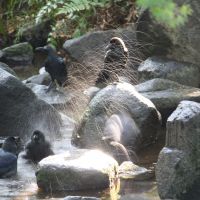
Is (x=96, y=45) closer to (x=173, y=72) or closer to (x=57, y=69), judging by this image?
(x=57, y=69)

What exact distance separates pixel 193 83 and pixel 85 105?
6.95 ft

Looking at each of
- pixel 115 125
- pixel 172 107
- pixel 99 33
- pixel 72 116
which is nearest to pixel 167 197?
pixel 115 125

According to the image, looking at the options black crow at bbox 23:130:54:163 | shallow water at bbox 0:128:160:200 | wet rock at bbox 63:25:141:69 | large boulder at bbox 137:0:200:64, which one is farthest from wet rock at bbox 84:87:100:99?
shallow water at bbox 0:128:160:200

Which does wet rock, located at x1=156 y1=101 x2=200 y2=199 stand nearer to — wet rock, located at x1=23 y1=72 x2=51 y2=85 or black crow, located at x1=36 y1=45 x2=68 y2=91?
black crow, located at x1=36 y1=45 x2=68 y2=91

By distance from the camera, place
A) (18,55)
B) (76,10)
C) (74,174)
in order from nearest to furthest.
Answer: (74,174)
(76,10)
(18,55)

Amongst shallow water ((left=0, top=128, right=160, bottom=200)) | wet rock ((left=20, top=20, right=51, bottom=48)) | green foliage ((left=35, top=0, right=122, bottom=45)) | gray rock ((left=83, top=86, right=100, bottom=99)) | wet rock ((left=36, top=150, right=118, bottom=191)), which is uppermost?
green foliage ((left=35, top=0, right=122, bottom=45))

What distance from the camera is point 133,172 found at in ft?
21.5

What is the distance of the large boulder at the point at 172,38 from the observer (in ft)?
33.4

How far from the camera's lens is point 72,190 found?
606 centimetres

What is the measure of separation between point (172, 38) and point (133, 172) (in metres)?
4.35

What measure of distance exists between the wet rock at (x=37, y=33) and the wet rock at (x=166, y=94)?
8345mm

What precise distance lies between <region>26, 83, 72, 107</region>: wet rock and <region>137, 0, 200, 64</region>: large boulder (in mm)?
1764

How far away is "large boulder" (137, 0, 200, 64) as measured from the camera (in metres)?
10.2

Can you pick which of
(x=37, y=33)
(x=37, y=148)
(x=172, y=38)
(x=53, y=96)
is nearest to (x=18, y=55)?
(x=37, y=33)
